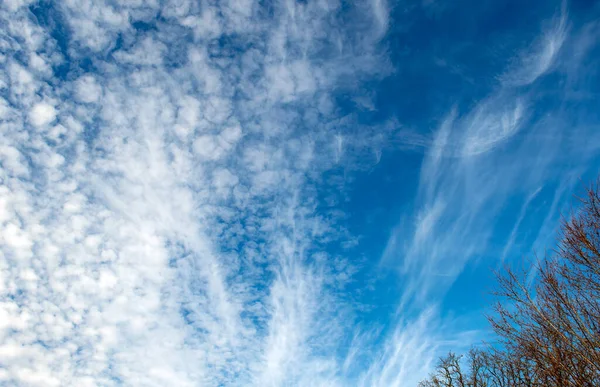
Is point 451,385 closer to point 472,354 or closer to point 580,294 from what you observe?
point 472,354

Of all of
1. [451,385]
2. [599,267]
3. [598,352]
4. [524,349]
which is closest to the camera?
[598,352]

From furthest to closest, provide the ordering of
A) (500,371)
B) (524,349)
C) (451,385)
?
(451,385) < (500,371) < (524,349)

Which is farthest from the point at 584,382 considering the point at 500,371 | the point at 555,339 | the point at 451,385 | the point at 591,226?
the point at 451,385

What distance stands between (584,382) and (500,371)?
411 inches

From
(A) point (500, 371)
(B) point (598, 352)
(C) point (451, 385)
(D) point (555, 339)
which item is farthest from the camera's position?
(C) point (451, 385)

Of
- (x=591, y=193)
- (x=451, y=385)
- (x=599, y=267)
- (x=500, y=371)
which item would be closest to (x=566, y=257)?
(x=599, y=267)

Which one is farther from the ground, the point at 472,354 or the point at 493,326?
the point at 472,354

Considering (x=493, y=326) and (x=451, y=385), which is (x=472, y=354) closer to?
(x=451, y=385)

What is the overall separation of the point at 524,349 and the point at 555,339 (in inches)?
45.0

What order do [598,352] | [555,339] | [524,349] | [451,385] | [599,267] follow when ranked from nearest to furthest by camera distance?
1. [598,352]
2. [599,267]
3. [555,339]
4. [524,349]
5. [451,385]

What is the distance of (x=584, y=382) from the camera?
955 centimetres

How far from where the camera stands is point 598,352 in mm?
8930

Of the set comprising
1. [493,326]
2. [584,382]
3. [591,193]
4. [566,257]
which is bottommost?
[584,382]

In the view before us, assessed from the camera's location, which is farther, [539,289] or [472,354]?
[472,354]
